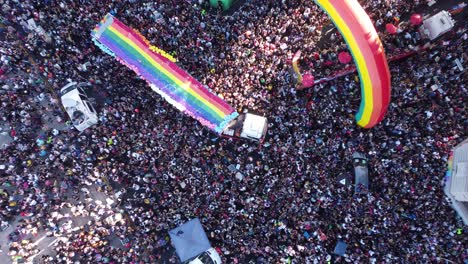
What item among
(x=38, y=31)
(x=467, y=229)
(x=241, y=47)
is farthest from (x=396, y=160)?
(x=38, y=31)

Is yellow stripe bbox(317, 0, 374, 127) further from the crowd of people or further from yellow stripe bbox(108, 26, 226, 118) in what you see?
yellow stripe bbox(108, 26, 226, 118)

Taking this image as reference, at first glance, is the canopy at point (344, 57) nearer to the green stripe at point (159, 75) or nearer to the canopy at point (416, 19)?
the canopy at point (416, 19)

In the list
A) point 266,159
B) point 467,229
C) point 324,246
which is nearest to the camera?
point 467,229

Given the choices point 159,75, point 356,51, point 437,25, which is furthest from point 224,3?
point 437,25

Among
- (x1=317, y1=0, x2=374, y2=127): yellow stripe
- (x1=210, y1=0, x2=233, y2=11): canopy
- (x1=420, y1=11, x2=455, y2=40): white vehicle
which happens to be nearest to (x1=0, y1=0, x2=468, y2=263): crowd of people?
(x1=420, y1=11, x2=455, y2=40): white vehicle

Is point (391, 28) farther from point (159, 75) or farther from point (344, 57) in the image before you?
point (159, 75)

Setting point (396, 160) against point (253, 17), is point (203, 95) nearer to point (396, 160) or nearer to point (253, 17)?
point (253, 17)
